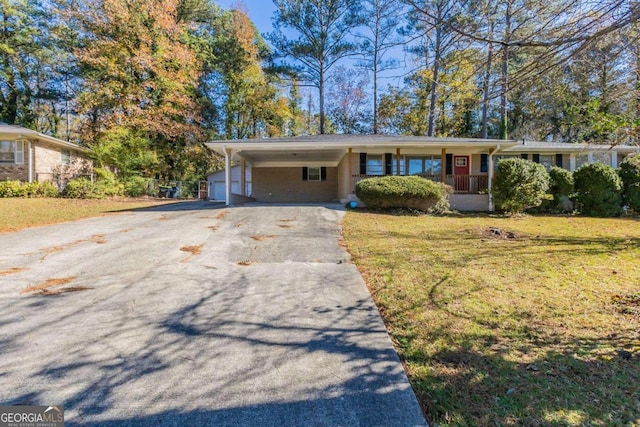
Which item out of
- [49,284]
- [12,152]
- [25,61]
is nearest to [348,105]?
[12,152]

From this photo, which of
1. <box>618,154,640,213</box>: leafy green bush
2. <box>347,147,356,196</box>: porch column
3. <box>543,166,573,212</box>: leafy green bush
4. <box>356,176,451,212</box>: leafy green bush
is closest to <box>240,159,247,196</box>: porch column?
<box>347,147,356,196</box>: porch column

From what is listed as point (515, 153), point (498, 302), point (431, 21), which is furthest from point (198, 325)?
point (515, 153)

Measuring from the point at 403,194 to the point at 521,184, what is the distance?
4242mm

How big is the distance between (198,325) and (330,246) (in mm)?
3643

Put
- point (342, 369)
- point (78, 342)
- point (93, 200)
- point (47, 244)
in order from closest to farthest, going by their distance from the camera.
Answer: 1. point (342, 369)
2. point (78, 342)
3. point (47, 244)
4. point (93, 200)

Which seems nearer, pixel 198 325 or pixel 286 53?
pixel 198 325

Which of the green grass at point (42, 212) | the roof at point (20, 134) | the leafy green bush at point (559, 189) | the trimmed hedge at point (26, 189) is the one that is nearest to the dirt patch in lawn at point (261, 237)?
the green grass at point (42, 212)

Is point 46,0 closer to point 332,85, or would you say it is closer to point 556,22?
point 332,85

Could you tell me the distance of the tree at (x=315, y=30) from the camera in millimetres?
22125

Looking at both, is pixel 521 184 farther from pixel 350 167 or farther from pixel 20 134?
pixel 20 134

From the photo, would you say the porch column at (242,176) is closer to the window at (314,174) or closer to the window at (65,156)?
the window at (314,174)

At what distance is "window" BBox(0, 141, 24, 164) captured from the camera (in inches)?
645

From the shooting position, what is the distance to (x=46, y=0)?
22234mm

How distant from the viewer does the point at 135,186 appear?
711 inches
